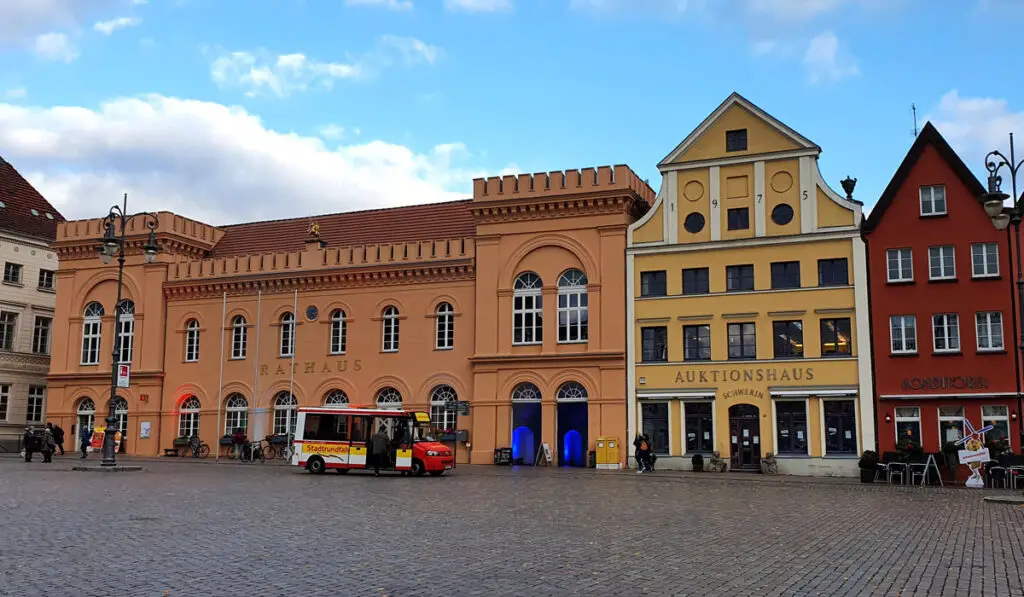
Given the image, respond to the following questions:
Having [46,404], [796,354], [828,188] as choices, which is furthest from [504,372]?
[46,404]

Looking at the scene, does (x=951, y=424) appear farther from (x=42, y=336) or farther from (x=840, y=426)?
(x=42, y=336)

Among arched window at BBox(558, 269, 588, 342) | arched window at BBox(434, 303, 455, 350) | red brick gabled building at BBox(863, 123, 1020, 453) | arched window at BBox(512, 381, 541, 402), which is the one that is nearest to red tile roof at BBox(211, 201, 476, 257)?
arched window at BBox(434, 303, 455, 350)

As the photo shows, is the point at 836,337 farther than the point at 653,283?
No

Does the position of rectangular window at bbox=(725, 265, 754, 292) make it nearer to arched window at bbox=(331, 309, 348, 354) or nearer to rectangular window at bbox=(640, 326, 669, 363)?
rectangular window at bbox=(640, 326, 669, 363)

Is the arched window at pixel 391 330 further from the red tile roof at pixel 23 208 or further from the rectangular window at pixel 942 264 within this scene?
the red tile roof at pixel 23 208

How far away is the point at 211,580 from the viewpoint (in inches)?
403

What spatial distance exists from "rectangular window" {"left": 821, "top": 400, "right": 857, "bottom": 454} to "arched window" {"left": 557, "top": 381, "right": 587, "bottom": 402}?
9.64 m

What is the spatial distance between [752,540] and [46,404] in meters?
49.7

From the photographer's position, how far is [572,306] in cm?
4153

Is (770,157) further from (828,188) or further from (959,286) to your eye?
(959,286)

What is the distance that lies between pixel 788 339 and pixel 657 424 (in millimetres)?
6155

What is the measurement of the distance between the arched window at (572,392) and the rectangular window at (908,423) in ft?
39.9

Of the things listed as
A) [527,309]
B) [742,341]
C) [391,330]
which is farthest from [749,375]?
[391,330]

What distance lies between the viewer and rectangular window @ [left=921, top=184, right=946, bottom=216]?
35.8 m
